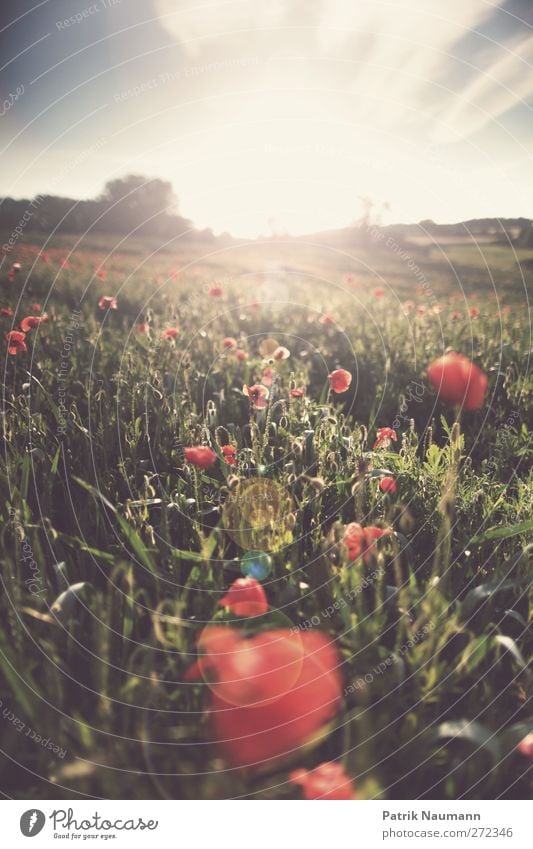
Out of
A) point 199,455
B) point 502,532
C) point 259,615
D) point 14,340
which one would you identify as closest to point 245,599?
point 259,615

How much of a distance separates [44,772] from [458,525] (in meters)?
1.47

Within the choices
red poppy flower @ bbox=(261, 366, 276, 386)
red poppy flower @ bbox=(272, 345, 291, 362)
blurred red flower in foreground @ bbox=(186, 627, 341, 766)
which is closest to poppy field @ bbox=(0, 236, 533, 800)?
blurred red flower in foreground @ bbox=(186, 627, 341, 766)

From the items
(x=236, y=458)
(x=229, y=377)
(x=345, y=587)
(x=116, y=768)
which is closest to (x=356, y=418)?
(x=229, y=377)

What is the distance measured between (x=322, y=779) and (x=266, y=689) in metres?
0.23

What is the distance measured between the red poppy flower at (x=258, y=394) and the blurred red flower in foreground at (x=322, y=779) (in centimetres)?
136

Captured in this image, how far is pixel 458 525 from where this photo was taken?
72.7 inches

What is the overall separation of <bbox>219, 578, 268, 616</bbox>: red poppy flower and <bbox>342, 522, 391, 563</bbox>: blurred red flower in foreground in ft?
0.92

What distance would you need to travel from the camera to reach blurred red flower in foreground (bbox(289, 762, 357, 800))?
3.88ft

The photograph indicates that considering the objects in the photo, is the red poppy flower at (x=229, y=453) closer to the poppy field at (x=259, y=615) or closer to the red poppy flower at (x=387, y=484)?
the poppy field at (x=259, y=615)

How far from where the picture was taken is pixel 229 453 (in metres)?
2.00

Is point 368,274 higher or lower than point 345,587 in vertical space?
higher

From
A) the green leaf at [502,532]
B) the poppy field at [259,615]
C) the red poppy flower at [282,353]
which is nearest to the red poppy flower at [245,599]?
the poppy field at [259,615]
